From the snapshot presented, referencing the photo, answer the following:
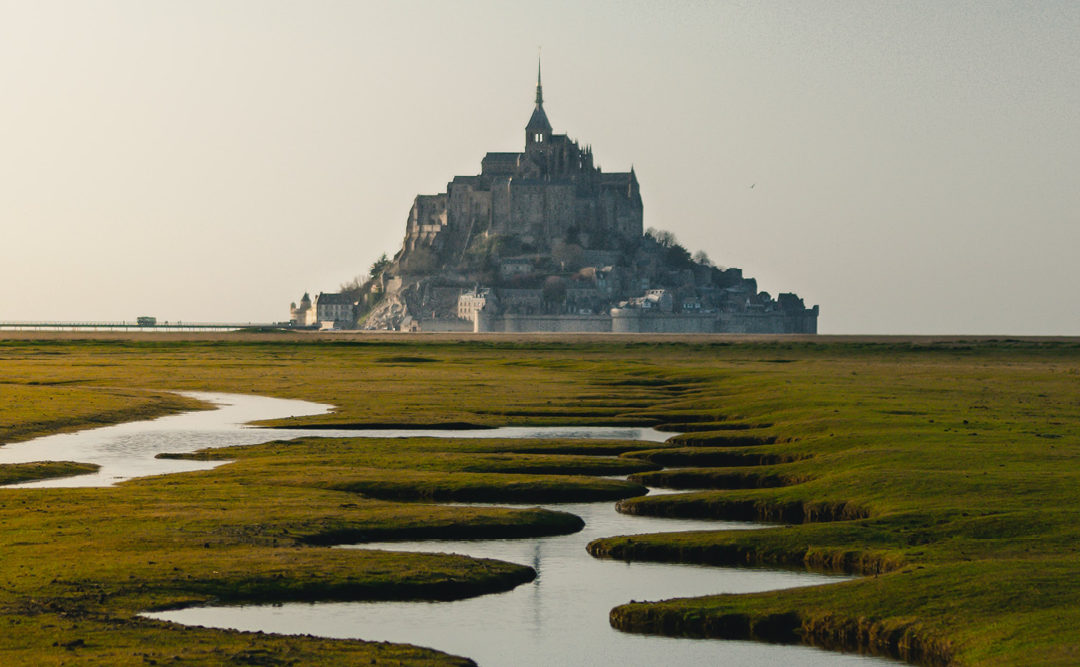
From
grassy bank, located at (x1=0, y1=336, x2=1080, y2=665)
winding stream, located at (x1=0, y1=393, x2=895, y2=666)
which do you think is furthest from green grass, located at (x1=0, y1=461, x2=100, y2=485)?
winding stream, located at (x1=0, y1=393, x2=895, y2=666)

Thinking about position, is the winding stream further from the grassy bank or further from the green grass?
the green grass

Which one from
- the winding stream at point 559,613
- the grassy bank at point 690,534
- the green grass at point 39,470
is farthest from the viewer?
the green grass at point 39,470

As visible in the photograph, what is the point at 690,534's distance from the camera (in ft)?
78.1

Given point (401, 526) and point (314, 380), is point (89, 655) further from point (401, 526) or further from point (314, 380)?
point (314, 380)

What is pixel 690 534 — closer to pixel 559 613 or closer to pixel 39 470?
pixel 559 613

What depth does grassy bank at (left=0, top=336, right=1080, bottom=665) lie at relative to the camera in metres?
17.0

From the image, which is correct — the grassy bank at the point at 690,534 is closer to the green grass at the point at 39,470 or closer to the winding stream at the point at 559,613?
the winding stream at the point at 559,613

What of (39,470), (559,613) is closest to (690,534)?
(559,613)

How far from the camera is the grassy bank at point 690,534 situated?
1703 centimetres

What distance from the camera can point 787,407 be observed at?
50312mm

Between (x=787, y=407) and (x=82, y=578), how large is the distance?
3452 cm

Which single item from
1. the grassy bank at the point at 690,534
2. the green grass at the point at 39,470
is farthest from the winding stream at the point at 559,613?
the green grass at the point at 39,470

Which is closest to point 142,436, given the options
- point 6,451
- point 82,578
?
point 6,451

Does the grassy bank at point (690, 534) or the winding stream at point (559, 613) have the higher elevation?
the grassy bank at point (690, 534)
